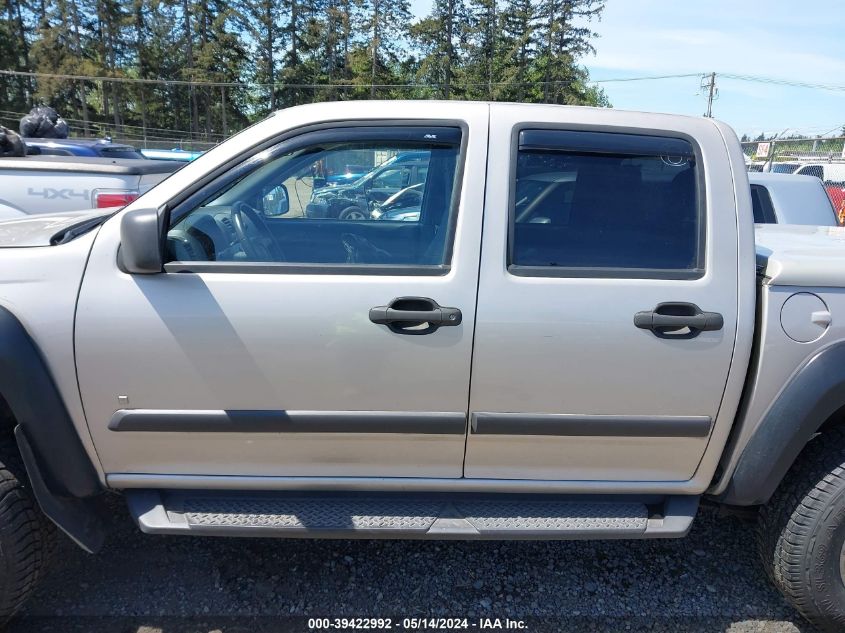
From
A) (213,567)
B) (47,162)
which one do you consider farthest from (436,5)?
(213,567)

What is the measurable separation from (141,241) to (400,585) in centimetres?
172

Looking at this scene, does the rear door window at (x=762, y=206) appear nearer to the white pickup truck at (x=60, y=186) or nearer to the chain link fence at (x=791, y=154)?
the white pickup truck at (x=60, y=186)

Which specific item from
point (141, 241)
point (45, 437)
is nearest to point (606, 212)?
point (141, 241)

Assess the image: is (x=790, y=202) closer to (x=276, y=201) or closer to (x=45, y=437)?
(x=276, y=201)

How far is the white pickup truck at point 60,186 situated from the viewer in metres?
4.41

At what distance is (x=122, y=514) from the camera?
2.82 meters

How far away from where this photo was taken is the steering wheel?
6.99 feet

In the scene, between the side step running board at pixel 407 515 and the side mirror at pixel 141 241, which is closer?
the side mirror at pixel 141 241

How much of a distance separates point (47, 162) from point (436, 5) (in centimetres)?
4724

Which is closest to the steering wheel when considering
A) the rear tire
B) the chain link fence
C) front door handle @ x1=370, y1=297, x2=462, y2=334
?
front door handle @ x1=370, y1=297, x2=462, y2=334

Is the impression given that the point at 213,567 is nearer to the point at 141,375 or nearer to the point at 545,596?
the point at 141,375

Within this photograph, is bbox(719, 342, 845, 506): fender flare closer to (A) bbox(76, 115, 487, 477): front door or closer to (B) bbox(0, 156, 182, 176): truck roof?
(A) bbox(76, 115, 487, 477): front door

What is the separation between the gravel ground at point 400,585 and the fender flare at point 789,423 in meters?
0.65

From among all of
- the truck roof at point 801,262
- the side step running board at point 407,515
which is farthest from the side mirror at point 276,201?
the truck roof at point 801,262
